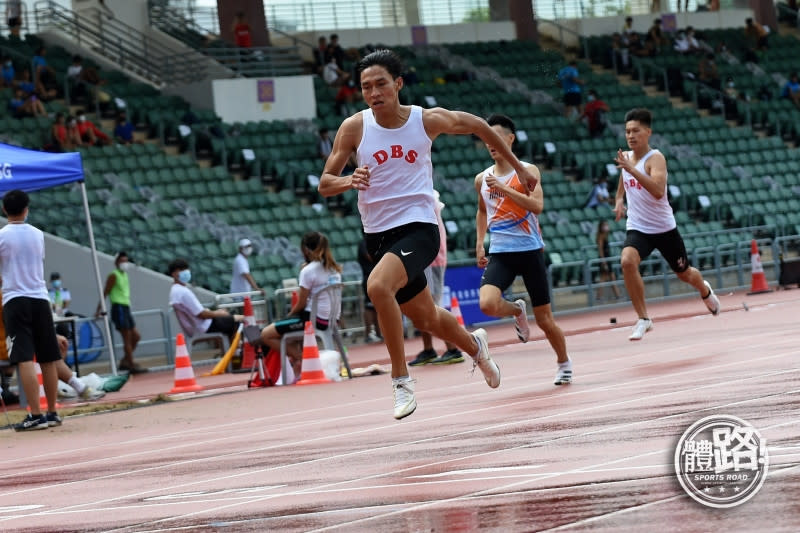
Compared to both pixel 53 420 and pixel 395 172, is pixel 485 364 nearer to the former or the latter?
pixel 395 172

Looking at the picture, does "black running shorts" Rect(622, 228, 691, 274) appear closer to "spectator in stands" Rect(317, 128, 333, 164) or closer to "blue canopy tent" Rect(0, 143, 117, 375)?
"blue canopy tent" Rect(0, 143, 117, 375)

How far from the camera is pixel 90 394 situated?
15375mm

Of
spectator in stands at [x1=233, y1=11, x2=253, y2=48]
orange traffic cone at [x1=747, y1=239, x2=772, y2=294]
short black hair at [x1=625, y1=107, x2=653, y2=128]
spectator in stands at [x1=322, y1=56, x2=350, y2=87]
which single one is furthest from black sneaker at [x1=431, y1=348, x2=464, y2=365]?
spectator in stands at [x1=233, y1=11, x2=253, y2=48]

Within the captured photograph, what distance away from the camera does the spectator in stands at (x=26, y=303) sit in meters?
A: 12.3

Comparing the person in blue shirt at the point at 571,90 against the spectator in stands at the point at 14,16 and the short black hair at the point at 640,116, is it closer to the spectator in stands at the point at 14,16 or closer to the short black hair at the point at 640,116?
the spectator in stands at the point at 14,16

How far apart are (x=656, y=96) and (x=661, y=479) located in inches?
1376

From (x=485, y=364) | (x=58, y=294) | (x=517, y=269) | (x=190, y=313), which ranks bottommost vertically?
(x=190, y=313)

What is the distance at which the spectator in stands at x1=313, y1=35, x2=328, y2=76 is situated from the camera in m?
36.8

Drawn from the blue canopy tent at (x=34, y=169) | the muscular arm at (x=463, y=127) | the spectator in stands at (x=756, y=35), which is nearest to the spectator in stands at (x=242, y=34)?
the spectator in stands at (x=756, y=35)

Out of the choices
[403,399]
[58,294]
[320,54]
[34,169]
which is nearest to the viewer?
[403,399]

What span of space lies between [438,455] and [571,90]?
30.8 meters

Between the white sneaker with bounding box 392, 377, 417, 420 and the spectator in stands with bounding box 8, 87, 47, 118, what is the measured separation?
2195 centimetres

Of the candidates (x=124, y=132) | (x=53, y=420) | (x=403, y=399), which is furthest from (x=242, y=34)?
(x=403, y=399)

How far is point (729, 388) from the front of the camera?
28.4 ft
